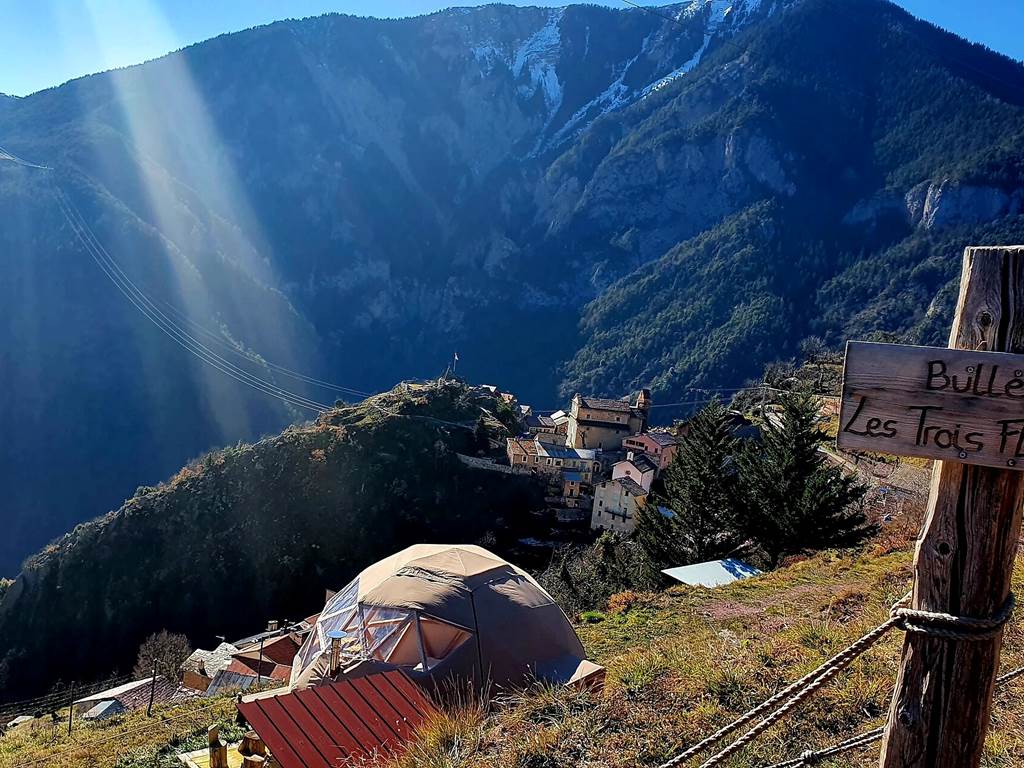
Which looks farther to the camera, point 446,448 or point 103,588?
point 446,448

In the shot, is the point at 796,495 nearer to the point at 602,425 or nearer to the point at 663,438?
the point at 663,438

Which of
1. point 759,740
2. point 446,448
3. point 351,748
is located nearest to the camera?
point 759,740

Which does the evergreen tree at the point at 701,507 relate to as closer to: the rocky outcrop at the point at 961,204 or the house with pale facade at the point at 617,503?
the house with pale facade at the point at 617,503

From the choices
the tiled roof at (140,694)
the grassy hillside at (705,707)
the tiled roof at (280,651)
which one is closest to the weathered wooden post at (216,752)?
the grassy hillside at (705,707)

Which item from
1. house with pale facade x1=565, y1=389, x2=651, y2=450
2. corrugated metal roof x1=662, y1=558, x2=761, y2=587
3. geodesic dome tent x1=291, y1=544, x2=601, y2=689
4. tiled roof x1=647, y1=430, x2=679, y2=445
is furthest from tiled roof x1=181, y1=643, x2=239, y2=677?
house with pale facade x1=565, y1=389, x2=651, y2=450

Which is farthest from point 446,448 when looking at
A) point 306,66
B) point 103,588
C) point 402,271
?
point 306,66

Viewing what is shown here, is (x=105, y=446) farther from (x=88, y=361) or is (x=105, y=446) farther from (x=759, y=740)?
(x=759, y=740)

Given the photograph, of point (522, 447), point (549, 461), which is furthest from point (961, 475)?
point (522, 447)
